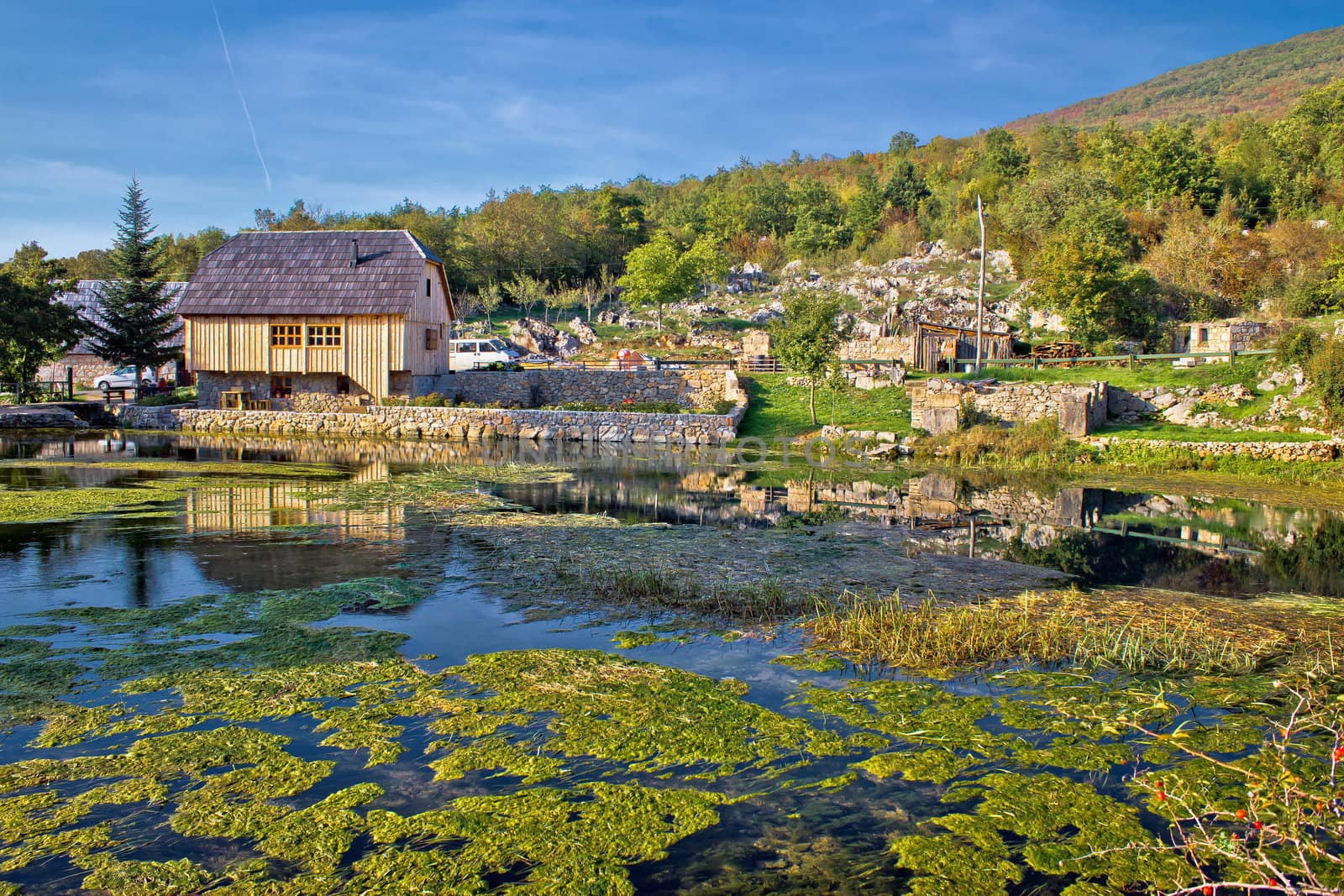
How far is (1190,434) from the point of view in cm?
2191

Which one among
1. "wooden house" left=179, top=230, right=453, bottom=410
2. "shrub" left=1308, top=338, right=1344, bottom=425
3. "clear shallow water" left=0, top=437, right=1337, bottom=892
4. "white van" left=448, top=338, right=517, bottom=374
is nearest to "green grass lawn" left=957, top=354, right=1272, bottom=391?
"shrub" left=1308, top=338, right=1344, bottom=425

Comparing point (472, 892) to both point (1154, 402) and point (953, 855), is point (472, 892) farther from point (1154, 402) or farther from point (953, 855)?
point (1154, 402)

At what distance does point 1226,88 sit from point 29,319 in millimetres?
126207

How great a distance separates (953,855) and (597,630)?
4.44 m

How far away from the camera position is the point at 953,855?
461 cm

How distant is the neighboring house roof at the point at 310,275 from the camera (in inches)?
1244

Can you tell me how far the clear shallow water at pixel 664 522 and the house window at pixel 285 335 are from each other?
34.7 feet

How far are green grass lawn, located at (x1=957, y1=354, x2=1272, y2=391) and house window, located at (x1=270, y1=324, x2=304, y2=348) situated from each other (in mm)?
22798

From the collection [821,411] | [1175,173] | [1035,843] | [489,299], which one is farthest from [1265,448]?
[489,299]

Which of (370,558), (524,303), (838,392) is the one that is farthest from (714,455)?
(524,303)

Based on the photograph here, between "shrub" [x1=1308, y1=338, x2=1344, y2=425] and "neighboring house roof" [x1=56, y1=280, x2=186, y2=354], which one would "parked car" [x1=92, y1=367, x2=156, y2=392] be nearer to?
"neighboring house roof" [x1=56, y1=280, x2=186, y2=354]

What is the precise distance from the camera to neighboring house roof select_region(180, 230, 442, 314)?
104ft

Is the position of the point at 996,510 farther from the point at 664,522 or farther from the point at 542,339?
the point at 542,339

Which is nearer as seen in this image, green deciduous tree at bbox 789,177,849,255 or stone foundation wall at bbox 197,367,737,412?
stone foundation wall at bbox 197,367,737,412
